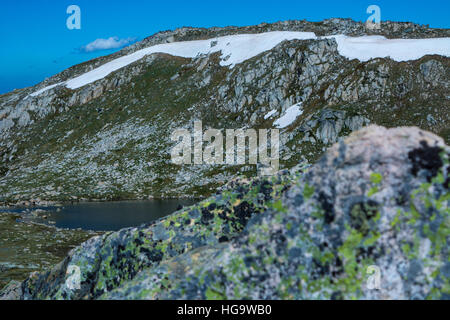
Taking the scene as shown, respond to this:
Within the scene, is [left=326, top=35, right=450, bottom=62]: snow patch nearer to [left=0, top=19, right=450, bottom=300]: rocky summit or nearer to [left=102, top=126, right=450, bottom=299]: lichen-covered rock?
[left=0, top=19, right=450, bottom=300]: rocky summit

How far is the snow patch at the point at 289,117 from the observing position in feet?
349

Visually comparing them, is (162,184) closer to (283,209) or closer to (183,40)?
(183,40)

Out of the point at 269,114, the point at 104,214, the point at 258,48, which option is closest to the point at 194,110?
the point at 269,114

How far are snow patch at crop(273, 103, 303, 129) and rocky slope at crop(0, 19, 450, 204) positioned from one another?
1612mm

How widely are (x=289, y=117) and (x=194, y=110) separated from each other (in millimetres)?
33866

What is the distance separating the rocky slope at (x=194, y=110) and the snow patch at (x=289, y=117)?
1.61 m

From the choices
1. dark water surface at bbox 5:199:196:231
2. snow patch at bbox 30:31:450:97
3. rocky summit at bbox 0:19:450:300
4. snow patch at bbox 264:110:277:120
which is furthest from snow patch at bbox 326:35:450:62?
dark water surface at bbox 5:199:196:231

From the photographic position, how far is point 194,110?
126 m

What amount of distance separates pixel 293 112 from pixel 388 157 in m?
105

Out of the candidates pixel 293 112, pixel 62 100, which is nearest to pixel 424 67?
pixel 293 112

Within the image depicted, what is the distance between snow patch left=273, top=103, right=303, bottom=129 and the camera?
106 meters

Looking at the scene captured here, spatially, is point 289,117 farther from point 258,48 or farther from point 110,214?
point 110,214

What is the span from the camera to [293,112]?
109 meters

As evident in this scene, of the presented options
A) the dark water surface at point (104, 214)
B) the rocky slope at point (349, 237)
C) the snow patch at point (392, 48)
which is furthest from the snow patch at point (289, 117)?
the rocky slope at point (349, 237)
